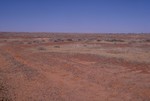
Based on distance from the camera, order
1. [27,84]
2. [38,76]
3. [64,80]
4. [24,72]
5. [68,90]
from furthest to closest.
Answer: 1. [24,72]
2. [38,76]
3. [64,80]
4. [27,84]
5. [68,90]

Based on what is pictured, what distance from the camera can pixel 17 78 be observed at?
1086 cm

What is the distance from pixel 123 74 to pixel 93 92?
437cm

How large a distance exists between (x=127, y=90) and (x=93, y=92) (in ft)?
5.04

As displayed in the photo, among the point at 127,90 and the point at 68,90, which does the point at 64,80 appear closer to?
the point at 68,90

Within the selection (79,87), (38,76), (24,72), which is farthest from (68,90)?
(24,72)

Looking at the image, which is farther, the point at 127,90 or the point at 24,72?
the point at 24,72

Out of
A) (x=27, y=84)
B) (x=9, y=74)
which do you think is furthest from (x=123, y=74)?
(x=9, y=74)

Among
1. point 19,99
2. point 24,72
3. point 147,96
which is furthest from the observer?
point 24,72

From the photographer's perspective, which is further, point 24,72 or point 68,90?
point 24,72

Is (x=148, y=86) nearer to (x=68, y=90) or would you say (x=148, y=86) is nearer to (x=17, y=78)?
(x=68, y=90)

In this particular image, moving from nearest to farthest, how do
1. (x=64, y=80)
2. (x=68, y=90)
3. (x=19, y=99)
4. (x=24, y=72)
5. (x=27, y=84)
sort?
(x=19, y=99) → (x=68, y=90) → (x=27, y=84) → (x=64, y=80) → (x=24, y=72)

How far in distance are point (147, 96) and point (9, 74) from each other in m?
7.43

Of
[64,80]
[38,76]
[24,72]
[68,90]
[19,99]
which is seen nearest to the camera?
[19,99]

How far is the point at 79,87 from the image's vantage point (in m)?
9.45
